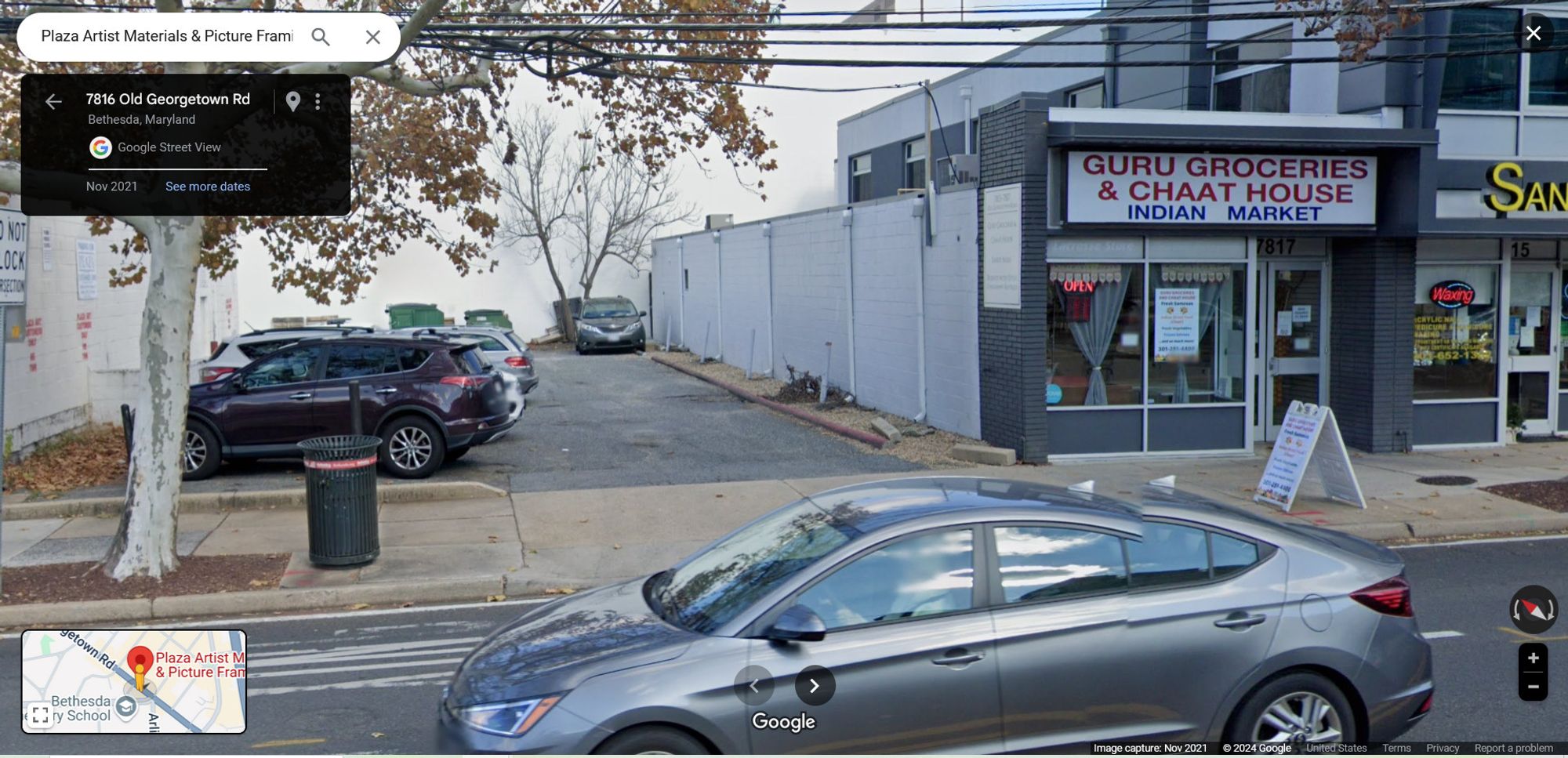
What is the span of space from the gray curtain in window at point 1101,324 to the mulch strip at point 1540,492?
14.3 ft

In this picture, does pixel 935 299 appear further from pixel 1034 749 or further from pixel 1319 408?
pixel 1034 749

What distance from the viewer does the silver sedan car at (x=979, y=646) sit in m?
4.83

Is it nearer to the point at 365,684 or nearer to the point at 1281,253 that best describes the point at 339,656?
the point at 365,684

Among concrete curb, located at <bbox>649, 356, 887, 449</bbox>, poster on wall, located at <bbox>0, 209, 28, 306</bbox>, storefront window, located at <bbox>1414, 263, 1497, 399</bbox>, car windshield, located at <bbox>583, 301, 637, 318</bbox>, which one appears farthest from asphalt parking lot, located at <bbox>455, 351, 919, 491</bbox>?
car windshield, located at <bbox>583, 301, 637, 318</bbox>

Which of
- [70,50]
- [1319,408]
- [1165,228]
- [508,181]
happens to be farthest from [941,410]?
[508,181]

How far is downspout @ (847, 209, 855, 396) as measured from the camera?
2139cm

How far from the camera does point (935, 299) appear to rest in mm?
17812

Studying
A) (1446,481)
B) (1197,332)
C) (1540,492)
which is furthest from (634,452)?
(1540,492)

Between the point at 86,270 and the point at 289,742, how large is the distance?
595 inches

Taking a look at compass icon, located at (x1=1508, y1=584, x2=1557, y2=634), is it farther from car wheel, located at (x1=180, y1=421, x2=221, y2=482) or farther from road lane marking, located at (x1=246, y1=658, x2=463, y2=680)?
car wheel, located at (x1=180, y1=421, x2=221, y2=482)

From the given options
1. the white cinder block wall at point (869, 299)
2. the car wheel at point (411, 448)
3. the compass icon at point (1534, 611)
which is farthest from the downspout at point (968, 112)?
the compass icon at point (1534, 611)

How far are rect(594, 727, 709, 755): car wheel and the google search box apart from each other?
6.06 m

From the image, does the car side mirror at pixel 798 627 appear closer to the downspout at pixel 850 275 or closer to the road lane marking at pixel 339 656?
the road lane marking at pixel 339 656

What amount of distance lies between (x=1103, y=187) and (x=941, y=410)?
4269 millimetres
